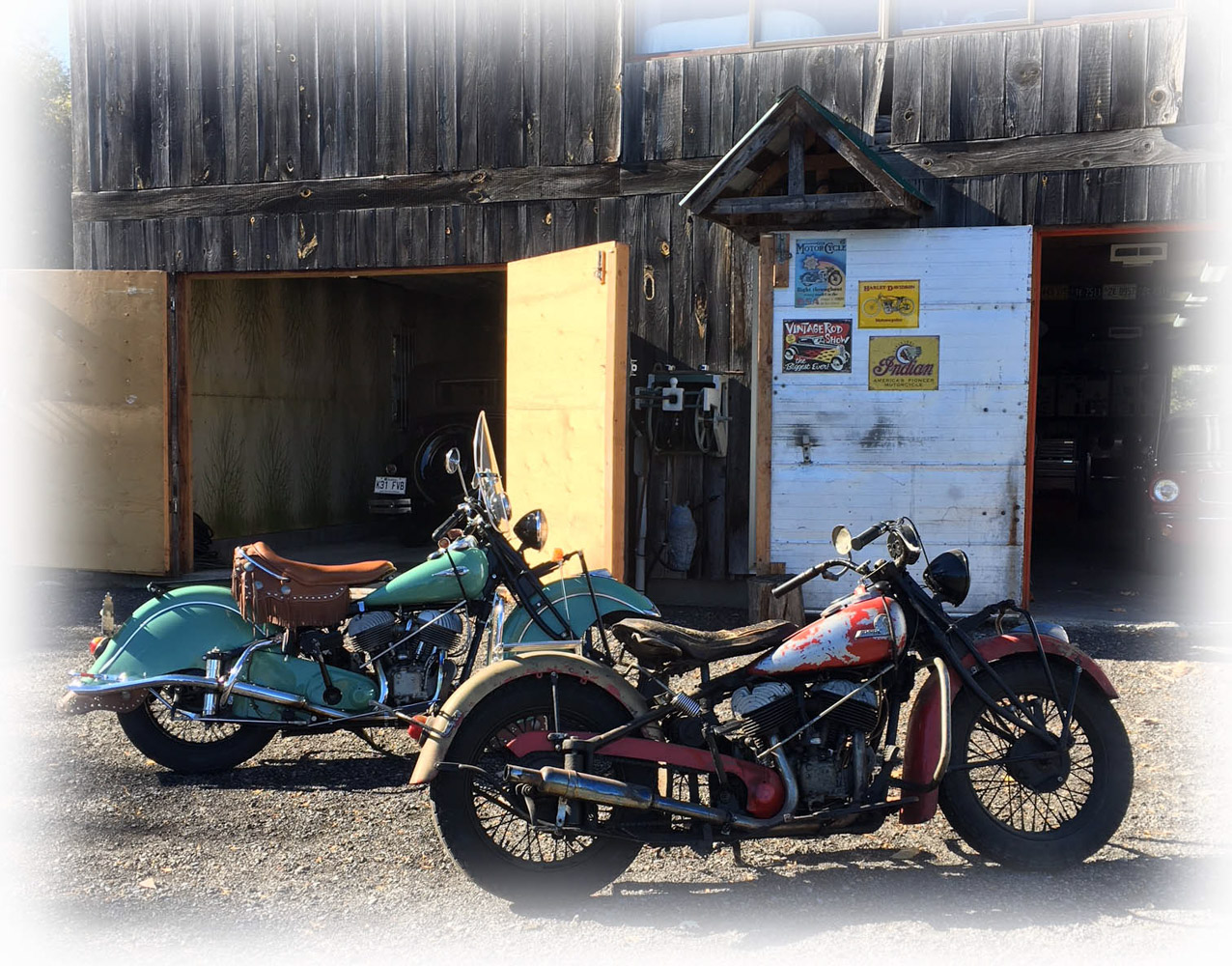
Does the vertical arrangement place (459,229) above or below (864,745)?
above

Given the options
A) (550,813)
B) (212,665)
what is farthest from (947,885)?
(212,665)

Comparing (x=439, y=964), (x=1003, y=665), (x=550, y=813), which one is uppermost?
(x=1003, y=665)

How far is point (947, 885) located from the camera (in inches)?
143

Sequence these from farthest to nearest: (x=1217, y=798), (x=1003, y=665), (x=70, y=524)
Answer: (x=70, y=524) → (x=1217, y=798) → (x=1003, y=665)

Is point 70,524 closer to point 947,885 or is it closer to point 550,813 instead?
point 550,813

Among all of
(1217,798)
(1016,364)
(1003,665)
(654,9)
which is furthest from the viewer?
(654,9)

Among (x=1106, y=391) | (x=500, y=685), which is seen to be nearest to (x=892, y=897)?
(x=500, y=685)

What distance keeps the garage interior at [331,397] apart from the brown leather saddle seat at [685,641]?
25.4 feet

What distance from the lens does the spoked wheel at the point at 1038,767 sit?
3711mm

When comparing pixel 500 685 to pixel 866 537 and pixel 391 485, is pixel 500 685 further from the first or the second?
pixel 391 485

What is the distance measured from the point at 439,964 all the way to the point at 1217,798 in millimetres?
3105

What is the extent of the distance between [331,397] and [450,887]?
1037 cm

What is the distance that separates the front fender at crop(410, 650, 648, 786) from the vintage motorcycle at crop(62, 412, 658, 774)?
957 millimetres

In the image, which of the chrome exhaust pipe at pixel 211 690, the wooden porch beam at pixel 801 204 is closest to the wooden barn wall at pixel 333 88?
the wooden porch beam at pixel 801 204
